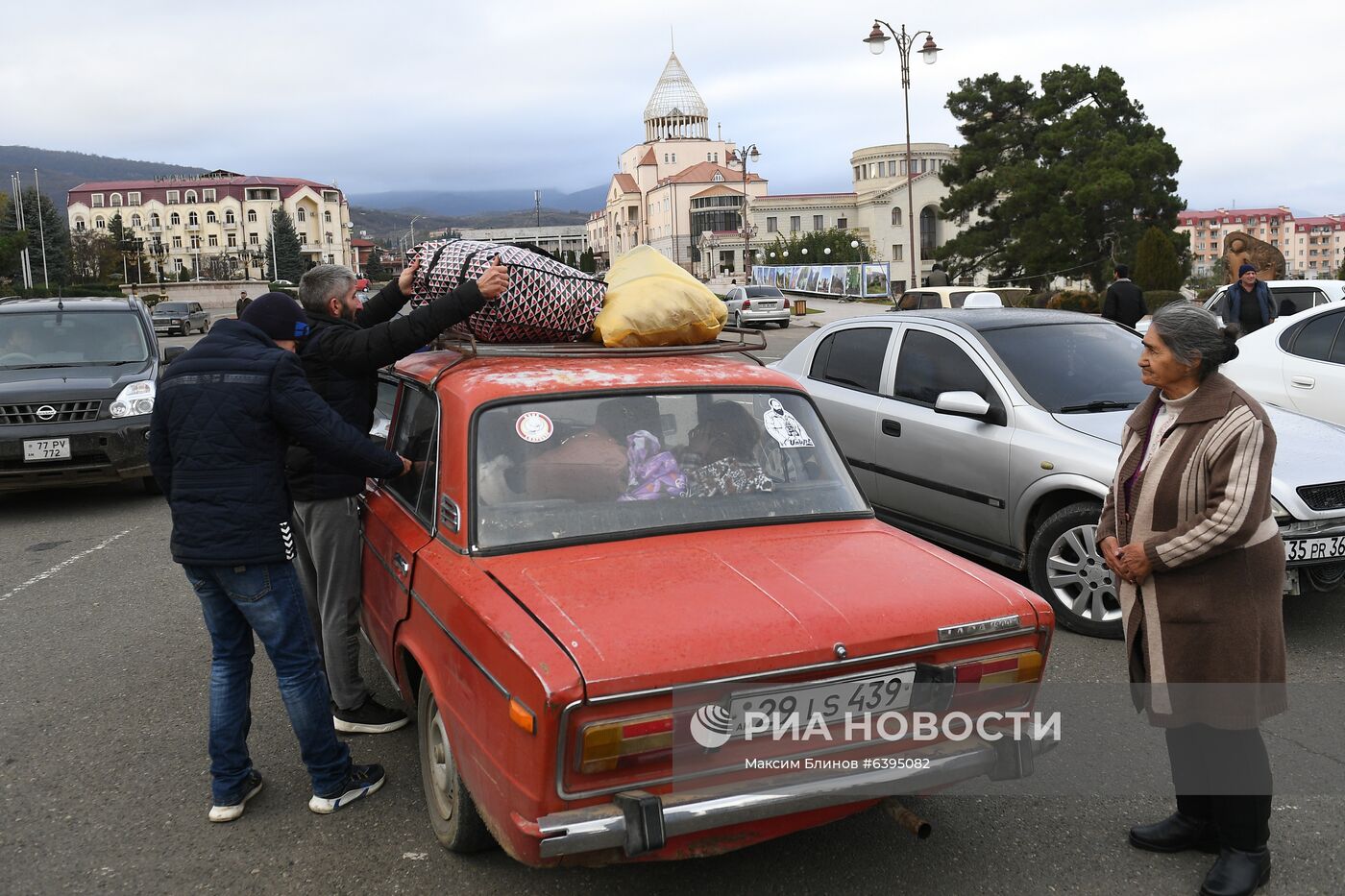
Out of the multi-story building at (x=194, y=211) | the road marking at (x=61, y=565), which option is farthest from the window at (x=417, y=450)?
the multi-story building at (x=194, y=211)

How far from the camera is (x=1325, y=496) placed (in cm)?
510

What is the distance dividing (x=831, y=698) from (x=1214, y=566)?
124 cm

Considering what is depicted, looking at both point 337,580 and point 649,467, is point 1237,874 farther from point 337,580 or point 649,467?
point 337,580

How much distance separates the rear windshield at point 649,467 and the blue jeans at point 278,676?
85 centimetres

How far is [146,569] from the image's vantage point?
24.5ft

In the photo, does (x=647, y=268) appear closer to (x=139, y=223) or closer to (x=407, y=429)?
(x=407, y=429)

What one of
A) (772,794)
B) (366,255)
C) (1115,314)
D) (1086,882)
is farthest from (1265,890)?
(366,255)

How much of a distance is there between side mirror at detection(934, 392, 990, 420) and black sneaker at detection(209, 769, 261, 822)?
3901 millimetres

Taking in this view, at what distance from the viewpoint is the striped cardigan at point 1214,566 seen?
10.2 feet

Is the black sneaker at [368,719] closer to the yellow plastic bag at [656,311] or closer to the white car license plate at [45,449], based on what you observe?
the yellow plastic bag at [656,311]

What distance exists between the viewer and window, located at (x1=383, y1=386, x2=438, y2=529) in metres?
3.90

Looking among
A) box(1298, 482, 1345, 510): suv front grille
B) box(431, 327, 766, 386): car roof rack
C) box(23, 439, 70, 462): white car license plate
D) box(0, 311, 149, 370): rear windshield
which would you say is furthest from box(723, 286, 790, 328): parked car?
box(431, 327, 766, 386): car roof rack

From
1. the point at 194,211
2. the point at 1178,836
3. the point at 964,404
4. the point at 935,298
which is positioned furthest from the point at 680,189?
the point at 1178,836

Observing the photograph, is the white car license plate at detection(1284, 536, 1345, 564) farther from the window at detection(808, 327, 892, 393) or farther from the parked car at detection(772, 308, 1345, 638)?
the window at detection(808, 327, 892, 393)
